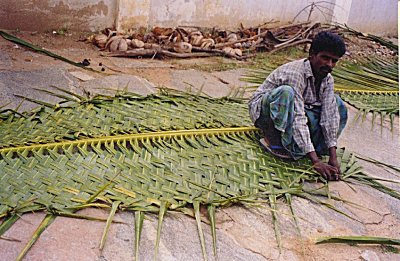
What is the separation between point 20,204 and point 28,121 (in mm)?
889

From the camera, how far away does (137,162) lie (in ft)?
9.16

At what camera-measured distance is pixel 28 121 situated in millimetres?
3053

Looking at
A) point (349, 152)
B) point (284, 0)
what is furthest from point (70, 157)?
point (284, 0)

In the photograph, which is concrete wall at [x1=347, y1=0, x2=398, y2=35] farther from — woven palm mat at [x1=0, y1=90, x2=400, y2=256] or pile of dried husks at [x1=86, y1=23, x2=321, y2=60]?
woven palm mat at [x1=0, y1=90, x2=400, y2=256]

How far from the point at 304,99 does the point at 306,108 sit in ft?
0.19

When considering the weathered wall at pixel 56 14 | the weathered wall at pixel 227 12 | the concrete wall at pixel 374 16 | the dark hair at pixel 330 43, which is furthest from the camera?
the concrete wall at pixel 374 16

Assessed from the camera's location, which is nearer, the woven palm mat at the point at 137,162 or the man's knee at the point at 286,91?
the woven palm mat at the point at 137,162

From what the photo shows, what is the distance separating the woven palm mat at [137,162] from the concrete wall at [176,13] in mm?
2027

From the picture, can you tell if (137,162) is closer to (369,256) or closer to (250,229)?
(250,229)

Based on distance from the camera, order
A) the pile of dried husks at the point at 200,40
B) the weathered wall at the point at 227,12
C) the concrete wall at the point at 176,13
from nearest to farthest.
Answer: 1. the concrete wall at the point at 176,13
2. the pile of dried husks at the point at 200,40
3. the weathered wall at the point at 227,12

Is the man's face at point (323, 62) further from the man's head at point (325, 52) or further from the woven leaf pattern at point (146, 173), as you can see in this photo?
the woven leaf pattern at point (146, 173)

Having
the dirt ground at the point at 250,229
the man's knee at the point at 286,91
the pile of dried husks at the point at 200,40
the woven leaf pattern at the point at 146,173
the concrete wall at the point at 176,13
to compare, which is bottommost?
the dirt ground at the point at 250,229

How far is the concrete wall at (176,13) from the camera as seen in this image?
5.07m

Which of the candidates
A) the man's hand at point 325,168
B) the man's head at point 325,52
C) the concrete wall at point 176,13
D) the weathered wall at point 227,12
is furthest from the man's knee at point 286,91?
the weathered wall at point 227,12
